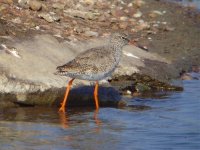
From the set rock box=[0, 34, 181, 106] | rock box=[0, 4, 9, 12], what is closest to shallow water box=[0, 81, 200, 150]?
rock box=[0, 34, 181, 106]

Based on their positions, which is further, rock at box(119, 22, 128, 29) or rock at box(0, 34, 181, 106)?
rock at box(119, 22, 128, 29)

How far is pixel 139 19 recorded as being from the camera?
1720 cm

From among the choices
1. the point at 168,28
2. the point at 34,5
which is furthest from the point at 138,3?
the point at 34,5

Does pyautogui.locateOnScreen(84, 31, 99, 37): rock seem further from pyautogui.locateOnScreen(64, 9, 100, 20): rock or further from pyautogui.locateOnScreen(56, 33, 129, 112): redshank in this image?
pyautogui.locateOnScreen(56, 33, 129, 112): redshank

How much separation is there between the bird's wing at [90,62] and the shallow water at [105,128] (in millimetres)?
656

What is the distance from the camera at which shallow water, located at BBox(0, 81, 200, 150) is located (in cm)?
889

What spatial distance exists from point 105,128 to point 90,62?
1456mm

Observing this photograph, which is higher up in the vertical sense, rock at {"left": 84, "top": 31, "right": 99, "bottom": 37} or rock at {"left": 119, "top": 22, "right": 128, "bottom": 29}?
rock at {"left": 119, "top": 22, "right": 128, "bottom": 29}

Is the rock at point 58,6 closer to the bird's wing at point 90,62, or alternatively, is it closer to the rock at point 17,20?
the rock at point 17,20

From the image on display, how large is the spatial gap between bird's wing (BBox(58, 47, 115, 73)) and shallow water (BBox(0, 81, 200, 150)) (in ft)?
2.15

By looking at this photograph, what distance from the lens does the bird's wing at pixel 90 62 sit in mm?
10781

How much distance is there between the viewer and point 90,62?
35.9 feet

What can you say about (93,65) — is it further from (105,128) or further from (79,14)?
(79,14)

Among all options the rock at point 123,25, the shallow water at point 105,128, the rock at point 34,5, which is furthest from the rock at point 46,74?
the rock at point 123,25
